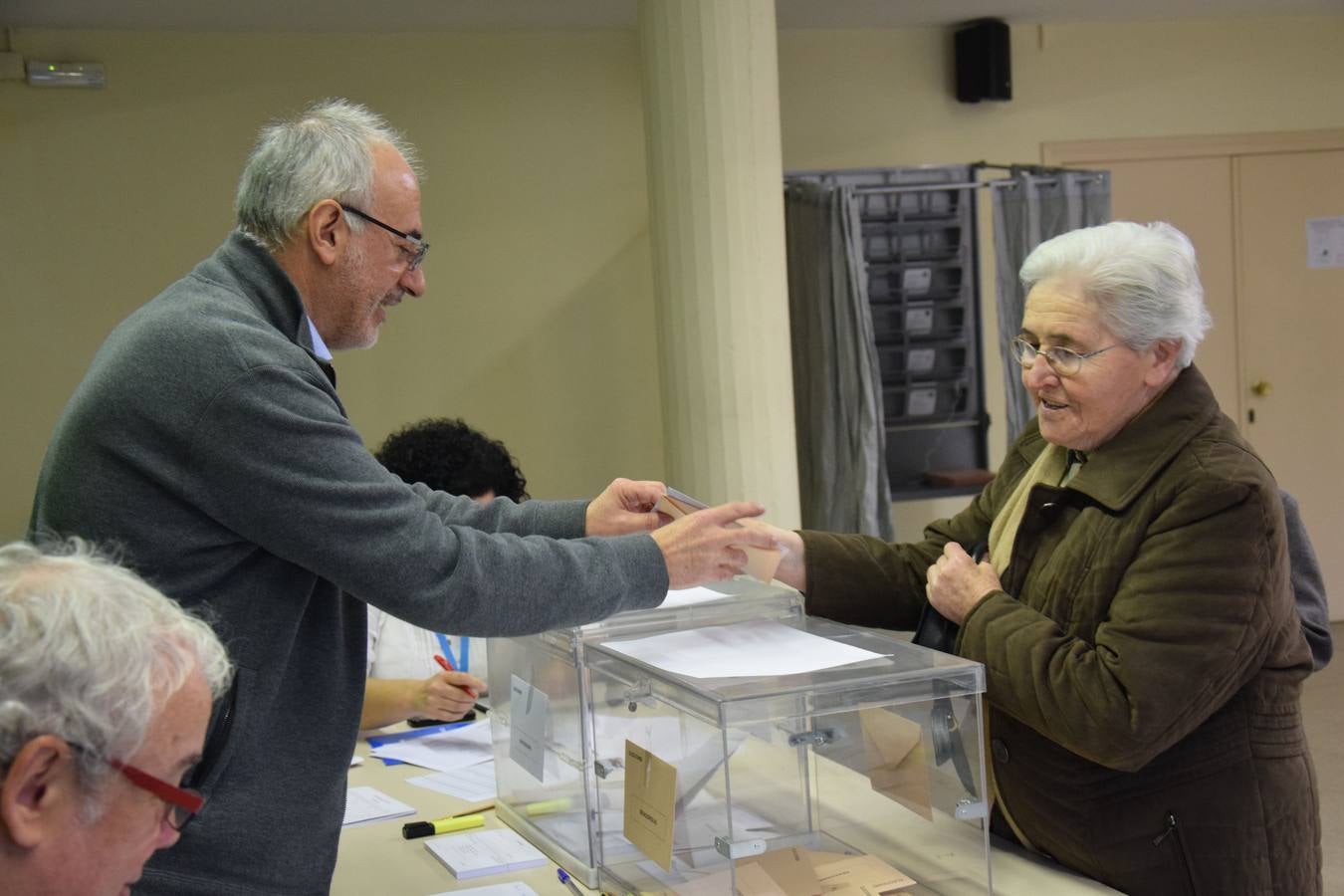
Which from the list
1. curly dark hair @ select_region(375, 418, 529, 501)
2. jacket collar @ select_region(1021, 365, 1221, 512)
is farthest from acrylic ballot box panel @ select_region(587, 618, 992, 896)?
curly dark hair @ select_region(375, 418, 529, 501)

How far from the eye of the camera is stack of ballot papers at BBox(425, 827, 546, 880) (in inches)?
78.5

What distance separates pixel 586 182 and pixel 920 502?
206 centimetres

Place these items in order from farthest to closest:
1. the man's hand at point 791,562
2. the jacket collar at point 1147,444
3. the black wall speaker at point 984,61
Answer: the black wall speaker at point 984,61 → the man's hand at point 791,562 → the jacket collar at point 1147,444

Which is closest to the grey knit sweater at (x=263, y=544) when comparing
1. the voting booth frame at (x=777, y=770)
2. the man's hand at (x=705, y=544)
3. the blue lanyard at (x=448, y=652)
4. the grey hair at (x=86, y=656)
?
the man's hand at (x=705, y=544)

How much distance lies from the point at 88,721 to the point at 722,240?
3.48 meters

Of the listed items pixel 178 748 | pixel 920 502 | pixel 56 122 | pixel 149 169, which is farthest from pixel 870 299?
pixel 178 748

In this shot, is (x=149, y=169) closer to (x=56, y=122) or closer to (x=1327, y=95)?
(x=56, y=122)

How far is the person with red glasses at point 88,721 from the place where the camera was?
101 cm

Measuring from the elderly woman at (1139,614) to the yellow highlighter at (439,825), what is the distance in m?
0.84

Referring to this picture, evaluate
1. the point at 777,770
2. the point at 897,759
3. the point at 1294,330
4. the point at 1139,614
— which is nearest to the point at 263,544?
the point at 777,770

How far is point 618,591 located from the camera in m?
1.68

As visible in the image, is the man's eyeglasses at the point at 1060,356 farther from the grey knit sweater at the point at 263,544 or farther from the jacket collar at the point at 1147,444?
Answer: the grey knit sweater at the point at 263,544

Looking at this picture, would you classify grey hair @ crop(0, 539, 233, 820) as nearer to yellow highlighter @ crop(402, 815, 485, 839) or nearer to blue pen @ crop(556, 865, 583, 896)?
blue pen @ crop(556, 865, 583, 896)

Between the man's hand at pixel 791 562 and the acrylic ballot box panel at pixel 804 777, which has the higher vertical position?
the man's hand at pixel 791 562
